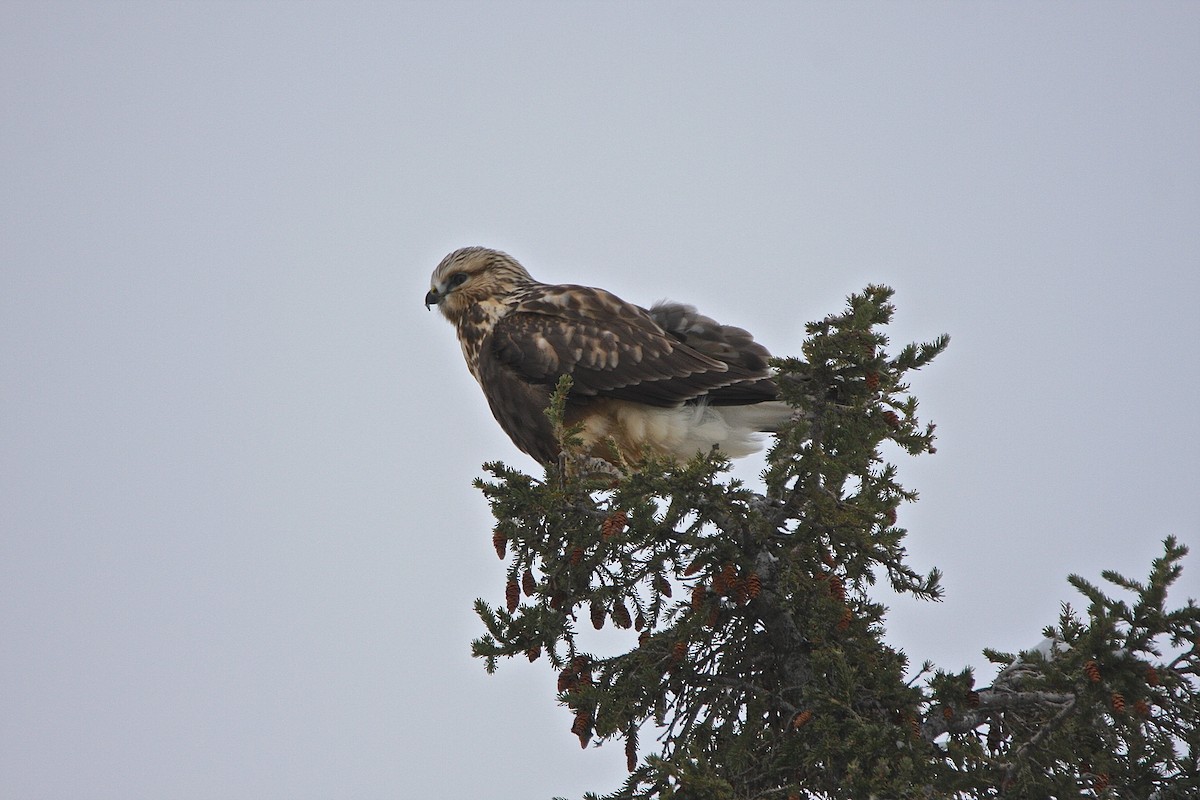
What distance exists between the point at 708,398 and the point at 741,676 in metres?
2.69

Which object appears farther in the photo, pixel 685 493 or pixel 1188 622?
pixel 685 493

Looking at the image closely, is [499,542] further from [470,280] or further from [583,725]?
[470,280]

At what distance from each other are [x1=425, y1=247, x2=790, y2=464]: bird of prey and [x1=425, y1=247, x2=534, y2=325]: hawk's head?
64cm

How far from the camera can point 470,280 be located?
8.21 m

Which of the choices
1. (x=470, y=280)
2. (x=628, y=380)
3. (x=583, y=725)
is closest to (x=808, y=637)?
(x=583, y=725)

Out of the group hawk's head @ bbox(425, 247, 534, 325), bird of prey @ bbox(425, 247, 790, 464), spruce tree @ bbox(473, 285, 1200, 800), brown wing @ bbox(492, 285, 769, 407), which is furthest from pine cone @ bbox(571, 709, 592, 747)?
hawk's head @ bbox(425, 247, 534, 325)

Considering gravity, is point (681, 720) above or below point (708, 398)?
below

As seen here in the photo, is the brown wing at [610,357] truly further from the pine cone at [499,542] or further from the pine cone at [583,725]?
the pine cone at [583,725]

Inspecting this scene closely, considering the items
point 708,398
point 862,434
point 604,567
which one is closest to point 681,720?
A: point 604,567

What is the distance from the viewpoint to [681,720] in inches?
174

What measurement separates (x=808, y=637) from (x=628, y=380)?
2.92 m

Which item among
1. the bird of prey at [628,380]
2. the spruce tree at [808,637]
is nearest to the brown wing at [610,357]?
the bird of prey at [628,380]

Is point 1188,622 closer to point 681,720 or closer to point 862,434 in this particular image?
point 862,434

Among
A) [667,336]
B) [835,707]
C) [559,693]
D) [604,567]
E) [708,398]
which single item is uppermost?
[667,336]
